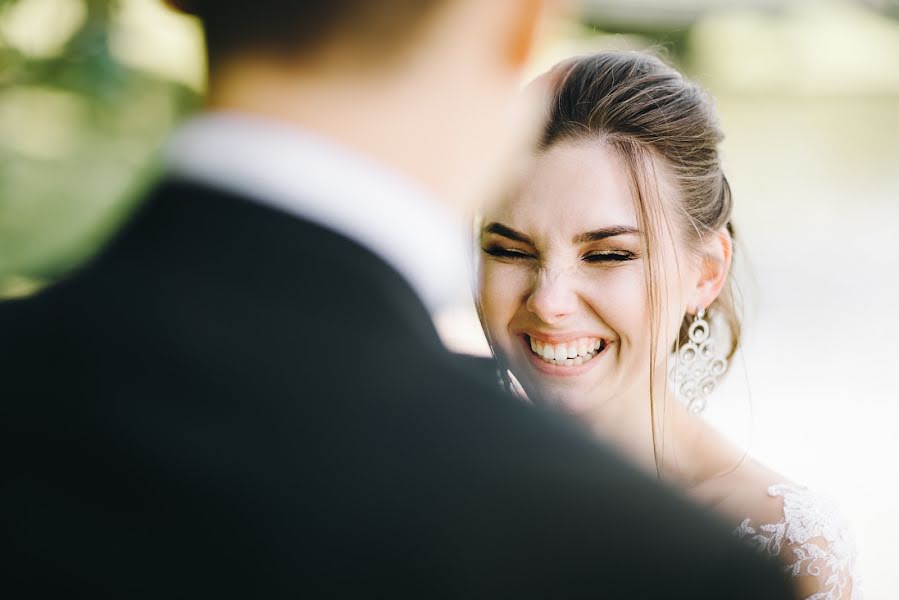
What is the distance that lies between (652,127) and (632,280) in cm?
38

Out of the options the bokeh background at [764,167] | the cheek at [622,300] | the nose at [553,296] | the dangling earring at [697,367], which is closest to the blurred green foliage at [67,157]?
the bokeh background at [764,167]

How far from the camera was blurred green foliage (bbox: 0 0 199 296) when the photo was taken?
351 cm

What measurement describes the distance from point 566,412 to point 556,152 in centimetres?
61

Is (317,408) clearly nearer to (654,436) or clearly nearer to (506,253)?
(506,253)

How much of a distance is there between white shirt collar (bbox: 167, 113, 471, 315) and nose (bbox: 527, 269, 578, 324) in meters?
1.24

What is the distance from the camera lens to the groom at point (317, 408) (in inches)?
27.7

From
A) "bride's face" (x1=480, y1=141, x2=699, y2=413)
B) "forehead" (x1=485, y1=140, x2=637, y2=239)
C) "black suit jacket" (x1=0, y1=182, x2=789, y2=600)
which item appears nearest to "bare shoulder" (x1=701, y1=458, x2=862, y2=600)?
"bride's face" (x1=480, y1=141, x2=699, y2=413)

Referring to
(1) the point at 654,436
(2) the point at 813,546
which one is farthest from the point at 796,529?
(1) the point at 654,436

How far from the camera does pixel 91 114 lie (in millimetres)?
3627

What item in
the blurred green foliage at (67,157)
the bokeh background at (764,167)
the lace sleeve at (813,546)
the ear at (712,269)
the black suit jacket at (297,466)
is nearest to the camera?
the black suit jacket at (297,466)

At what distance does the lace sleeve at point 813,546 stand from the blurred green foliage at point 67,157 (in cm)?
241

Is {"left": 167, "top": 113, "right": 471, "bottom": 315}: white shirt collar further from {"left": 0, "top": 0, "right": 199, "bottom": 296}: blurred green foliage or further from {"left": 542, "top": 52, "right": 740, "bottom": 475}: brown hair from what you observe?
{"left": 0, "top": 0, "right": 199, "bottom": 296}: blurred green foliage

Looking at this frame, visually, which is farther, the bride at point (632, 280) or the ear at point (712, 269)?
the ear at point (712, 269)

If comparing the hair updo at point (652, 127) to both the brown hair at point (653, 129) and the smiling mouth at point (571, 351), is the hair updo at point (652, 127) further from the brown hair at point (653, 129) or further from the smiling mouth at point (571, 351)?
the smiling mouth at point (571, 351)
